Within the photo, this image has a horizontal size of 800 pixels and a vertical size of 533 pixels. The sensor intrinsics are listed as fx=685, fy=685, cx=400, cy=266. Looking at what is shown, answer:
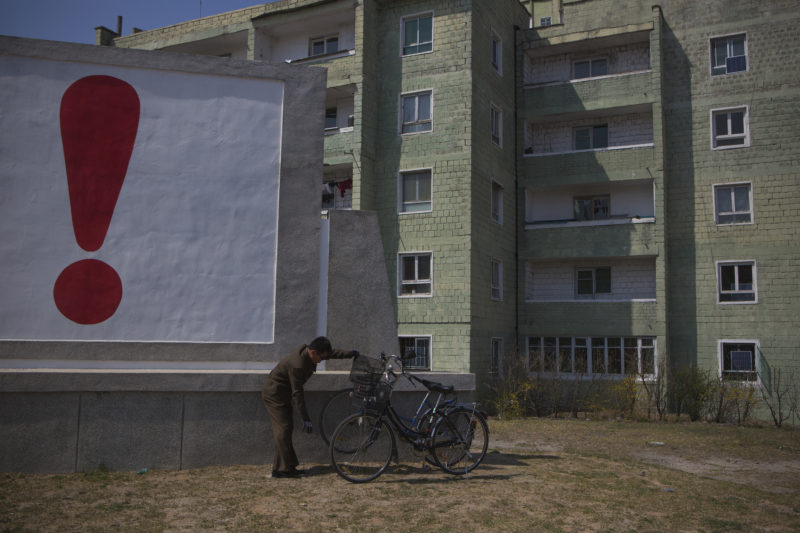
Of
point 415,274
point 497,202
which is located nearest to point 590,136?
point 497,202

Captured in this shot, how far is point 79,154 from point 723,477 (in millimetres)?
11009

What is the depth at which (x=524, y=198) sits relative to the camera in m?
27.5

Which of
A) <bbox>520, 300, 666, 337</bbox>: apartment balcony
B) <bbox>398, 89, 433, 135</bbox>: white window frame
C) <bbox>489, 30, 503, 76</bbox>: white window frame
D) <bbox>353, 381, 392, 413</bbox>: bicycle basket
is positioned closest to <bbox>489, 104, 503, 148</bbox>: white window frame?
<bbox>489, 30, 503, 76</bbox>: white window frame

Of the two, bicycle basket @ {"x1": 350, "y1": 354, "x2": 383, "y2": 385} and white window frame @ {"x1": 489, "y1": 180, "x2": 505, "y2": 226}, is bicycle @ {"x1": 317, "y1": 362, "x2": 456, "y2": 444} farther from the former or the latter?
white window frame @ {"x1": 489, "y1": 180, "x2": 505, "y2": 226}

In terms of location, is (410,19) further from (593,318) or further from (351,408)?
(351,408)

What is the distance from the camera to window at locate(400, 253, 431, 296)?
24266mm

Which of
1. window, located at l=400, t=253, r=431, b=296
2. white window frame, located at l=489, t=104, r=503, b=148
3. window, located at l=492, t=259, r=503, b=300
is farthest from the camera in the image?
white window frame, located at l=489, t=104, r=503, b=148

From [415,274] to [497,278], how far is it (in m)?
3.43

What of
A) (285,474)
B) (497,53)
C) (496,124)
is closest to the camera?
(285,474)

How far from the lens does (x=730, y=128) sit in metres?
25.0

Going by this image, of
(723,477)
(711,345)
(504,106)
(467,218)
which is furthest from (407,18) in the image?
(723,477)

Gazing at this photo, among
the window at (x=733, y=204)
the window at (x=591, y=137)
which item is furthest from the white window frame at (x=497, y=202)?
the window at (x=733, y=204)

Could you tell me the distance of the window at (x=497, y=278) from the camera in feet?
84.2

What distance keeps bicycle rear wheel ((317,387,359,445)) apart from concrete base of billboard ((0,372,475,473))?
0.14m
